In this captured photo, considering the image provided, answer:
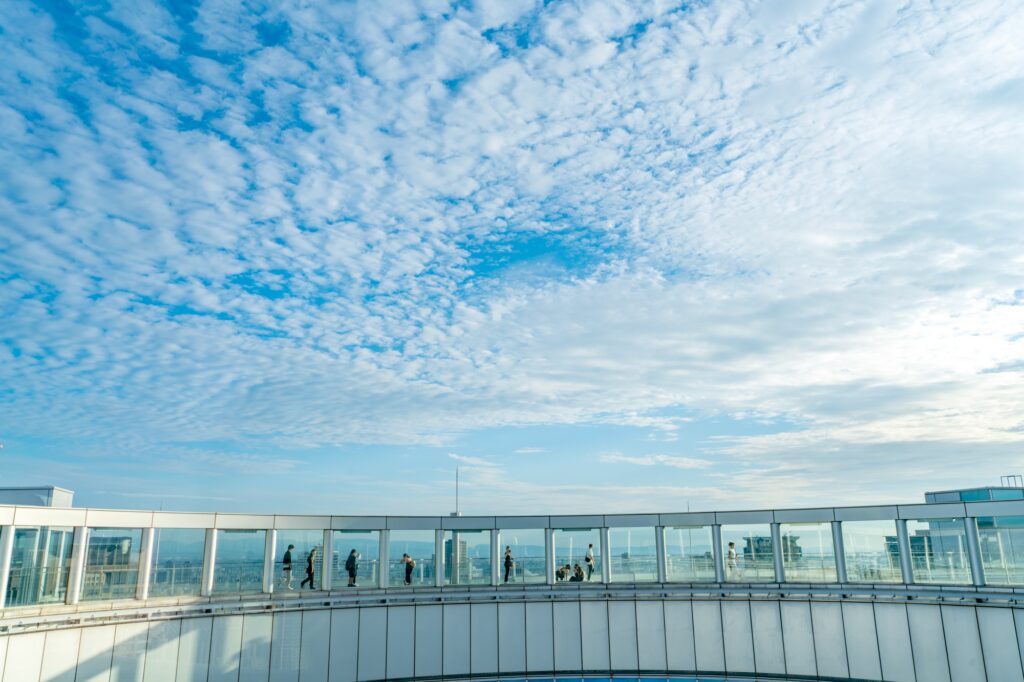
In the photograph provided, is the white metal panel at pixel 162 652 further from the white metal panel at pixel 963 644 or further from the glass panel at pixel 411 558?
the white metal panel at pixel 963 644

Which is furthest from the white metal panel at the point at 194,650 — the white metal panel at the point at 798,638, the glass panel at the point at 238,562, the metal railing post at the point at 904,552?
the metal railing post at the point at 904,552

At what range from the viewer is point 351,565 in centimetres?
3341

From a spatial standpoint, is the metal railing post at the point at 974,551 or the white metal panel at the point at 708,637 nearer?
the metal railing post at the point at 974,551

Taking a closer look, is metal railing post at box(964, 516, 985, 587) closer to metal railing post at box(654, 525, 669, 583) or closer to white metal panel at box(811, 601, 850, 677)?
white metal panel at box(811, 601, 850, 677)

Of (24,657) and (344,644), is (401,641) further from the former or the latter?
(24,657)

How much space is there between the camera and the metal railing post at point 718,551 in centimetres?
3497

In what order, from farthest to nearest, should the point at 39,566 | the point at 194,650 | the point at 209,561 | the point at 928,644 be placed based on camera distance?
the point at 928,644 → the point at 209,561 → the point at 194,650 → the point at 39,566

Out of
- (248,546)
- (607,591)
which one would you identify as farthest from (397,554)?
(607,591)

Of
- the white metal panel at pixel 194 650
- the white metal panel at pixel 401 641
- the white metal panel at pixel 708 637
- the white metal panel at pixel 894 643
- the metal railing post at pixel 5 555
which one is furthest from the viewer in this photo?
the white metal panel at pixel 708 637

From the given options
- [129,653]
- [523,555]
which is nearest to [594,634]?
[523,555]

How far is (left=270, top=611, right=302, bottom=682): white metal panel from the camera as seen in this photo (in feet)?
100

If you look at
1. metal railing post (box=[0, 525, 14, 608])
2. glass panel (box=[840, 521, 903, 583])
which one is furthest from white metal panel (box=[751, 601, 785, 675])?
metal railing post (box=[0, 525, 14, 608])

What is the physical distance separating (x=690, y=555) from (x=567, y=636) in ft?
23.0

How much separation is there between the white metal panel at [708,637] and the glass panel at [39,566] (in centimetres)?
2609
